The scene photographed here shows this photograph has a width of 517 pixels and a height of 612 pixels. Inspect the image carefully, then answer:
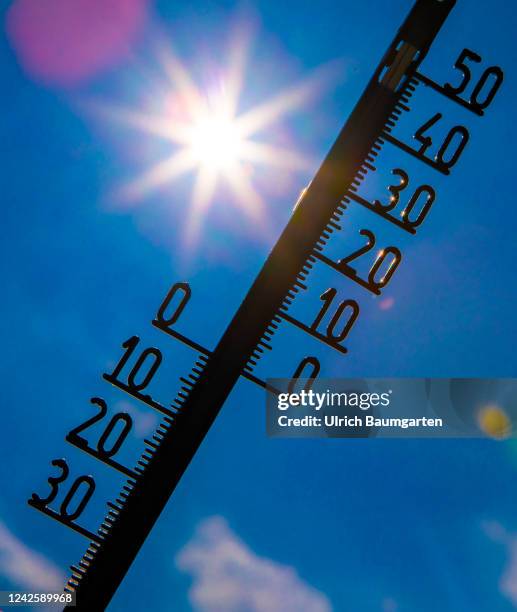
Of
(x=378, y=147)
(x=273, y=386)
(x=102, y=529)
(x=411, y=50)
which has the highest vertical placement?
(x=411, y=50)

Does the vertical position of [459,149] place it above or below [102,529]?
above

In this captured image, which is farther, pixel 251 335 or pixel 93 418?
pixel 93 418

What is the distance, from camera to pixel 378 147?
357 inches

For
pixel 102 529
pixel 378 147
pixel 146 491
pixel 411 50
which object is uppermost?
pixel 411 50

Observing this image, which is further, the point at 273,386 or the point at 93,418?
the point at 93,418

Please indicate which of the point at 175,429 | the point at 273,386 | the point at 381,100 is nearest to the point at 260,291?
the point at 273,386

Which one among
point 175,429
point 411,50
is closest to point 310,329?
point 175,429

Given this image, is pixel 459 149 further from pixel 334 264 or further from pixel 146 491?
pixel 146 491

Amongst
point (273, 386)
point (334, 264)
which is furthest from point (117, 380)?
point (334, 264)

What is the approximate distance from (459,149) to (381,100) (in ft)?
4.85

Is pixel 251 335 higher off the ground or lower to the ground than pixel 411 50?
lower

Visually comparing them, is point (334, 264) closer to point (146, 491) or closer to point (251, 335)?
point (251, 335)

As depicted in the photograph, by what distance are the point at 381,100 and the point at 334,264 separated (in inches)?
97.1

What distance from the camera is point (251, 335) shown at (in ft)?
29.9
